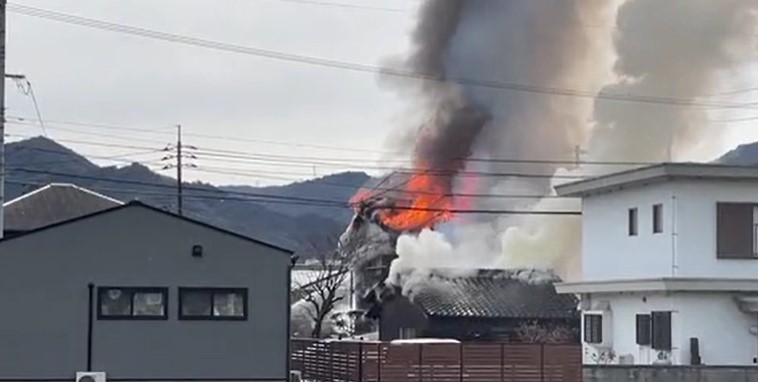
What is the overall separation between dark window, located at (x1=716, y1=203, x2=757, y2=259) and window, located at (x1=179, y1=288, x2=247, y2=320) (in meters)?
12.7

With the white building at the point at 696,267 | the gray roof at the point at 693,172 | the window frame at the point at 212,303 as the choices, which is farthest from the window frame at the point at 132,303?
the gray roof at the point at 693,172

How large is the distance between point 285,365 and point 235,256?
8.55ft

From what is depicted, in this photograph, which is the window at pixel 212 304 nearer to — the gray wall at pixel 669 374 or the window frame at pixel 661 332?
the gray wall at pixel 669 374

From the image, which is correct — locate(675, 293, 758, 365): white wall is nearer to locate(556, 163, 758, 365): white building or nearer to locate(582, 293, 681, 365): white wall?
locate(556, 163, 758, 365): white building

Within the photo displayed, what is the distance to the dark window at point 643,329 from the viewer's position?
38781 millimetres

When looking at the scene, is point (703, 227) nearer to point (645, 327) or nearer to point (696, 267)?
point (696, 267)

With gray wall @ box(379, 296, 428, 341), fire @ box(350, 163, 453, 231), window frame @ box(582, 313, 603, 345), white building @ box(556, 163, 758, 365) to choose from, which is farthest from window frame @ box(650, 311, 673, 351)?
fire @ box(350, 163, 453, 231)

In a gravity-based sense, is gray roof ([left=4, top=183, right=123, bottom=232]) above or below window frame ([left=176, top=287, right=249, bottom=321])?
above

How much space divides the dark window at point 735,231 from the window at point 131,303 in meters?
14.4

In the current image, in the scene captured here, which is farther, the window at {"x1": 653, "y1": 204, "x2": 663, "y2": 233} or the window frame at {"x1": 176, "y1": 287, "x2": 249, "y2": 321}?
the window at {"x1": 653, "y1": 204, "x2": 663, "y2": 233}

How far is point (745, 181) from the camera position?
3812 cm

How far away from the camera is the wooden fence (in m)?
34.2

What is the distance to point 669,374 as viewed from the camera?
3450 cm

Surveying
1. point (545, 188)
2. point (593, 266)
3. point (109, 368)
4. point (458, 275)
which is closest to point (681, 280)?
point (593, 266)
